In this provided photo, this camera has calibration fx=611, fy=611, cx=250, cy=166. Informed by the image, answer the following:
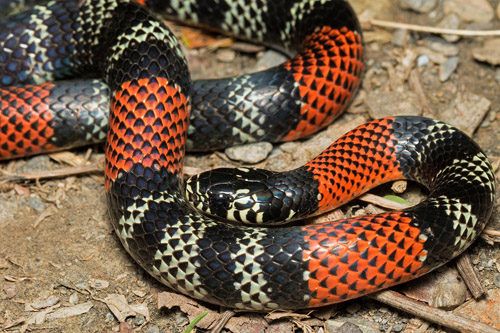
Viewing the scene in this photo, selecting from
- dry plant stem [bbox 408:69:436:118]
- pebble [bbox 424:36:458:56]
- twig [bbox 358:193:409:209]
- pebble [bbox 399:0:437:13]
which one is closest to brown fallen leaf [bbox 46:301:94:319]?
twig [bbox 358:193:409:209]

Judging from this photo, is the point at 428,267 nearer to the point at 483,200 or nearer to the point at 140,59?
the point at 483,200

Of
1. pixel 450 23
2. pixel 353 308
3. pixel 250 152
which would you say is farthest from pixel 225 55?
pixel 353 308

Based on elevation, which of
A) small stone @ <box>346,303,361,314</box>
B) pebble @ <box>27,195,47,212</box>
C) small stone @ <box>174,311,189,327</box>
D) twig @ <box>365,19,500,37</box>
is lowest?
small stone @ <box>174,311,189,327</box>

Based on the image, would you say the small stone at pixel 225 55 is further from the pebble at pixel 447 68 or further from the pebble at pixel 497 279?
the pebble at pixel 497 279

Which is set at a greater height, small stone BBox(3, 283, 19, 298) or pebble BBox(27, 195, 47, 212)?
pebble BBox(27, 195, 47, 212)

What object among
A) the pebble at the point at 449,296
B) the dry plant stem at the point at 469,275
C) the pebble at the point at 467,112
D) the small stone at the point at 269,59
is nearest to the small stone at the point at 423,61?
the pebble at the point at 467,112

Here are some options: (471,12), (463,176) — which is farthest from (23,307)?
(471,12)

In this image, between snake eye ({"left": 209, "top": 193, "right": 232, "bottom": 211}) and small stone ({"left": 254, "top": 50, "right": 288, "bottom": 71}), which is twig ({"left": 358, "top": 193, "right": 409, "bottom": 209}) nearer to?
snake eye ({"left": 209, "top": 193, "right": 232, "bottom": 211})
